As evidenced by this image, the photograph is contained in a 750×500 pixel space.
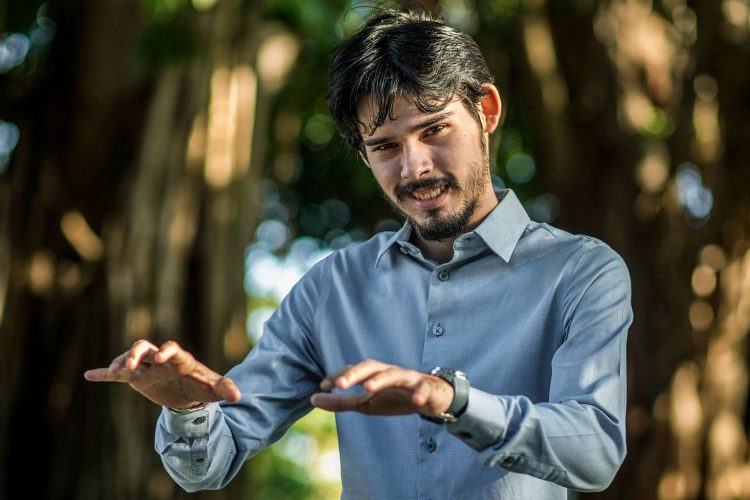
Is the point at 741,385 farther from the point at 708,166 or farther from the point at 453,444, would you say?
the point at 453,444

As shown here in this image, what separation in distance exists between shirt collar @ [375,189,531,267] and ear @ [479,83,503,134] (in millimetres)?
162

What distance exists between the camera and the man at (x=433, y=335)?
1.56m

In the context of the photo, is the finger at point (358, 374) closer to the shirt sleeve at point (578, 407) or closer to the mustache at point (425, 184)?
the shirt sleeve at point (578, 407)

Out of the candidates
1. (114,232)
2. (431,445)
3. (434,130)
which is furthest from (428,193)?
(114,232)

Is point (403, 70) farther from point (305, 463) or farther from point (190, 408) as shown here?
point (305, 463)

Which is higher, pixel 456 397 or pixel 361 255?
pixel 361 255

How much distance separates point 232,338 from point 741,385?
95.1 inches

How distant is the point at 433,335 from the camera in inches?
71.6

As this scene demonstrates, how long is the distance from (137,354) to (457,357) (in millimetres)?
513

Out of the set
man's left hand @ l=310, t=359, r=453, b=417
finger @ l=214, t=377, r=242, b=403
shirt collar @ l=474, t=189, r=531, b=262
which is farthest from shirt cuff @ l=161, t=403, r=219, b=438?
shirt collar @ l=474, t=189, r=531, b=262

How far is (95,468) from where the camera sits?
176 inches

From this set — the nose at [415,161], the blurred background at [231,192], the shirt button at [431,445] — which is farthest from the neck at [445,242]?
the blurred background at [231,192]

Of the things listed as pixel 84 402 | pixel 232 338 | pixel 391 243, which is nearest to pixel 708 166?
pixel 232 338

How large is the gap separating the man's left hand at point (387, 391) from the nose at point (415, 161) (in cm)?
51
